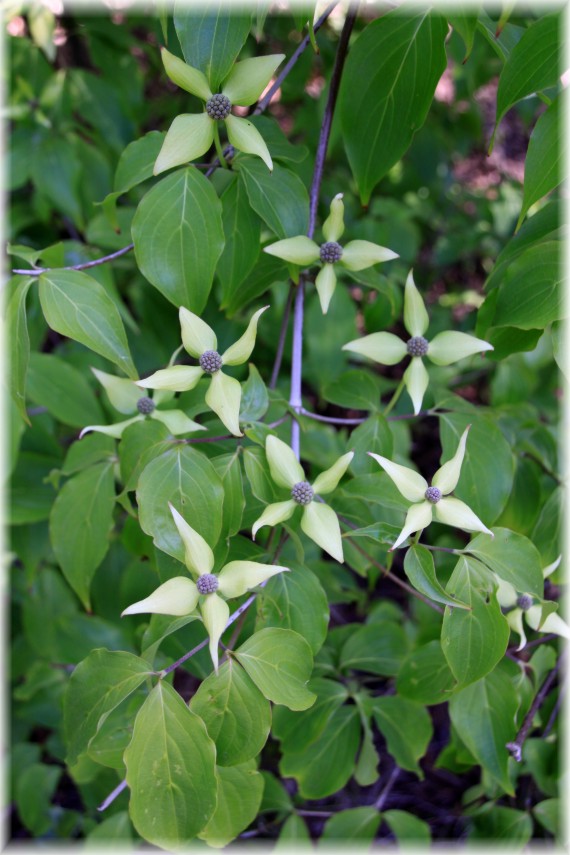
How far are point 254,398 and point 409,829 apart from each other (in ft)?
2.55

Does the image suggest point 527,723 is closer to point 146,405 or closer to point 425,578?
point 425,578

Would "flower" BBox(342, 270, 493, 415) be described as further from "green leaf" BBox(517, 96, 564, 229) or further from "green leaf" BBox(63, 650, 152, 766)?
"green leaf" BBox(63, 650, 152, 766)

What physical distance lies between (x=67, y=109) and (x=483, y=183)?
199 centimetres

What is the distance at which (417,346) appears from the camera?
856 millimetres

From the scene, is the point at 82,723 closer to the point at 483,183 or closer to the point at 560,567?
the point at 560,567

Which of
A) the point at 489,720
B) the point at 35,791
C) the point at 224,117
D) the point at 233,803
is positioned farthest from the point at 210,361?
the point at 35,791

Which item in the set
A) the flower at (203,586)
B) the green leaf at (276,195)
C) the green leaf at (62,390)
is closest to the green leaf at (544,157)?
the green leaf at (276,195)

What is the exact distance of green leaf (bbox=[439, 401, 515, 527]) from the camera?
0.88m

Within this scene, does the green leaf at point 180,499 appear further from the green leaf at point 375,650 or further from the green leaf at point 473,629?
the green leaf at point 375,650

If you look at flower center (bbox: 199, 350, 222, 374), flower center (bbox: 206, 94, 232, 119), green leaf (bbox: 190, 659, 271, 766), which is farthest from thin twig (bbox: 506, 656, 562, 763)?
flower center (bbox: 206, 94, 232, 119)

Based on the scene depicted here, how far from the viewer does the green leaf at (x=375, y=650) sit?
113cm

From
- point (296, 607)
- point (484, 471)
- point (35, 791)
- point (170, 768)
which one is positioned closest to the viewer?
point (170, 768)

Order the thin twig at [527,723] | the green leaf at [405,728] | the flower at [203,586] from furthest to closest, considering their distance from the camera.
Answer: the green leaf at [405,728] → the thin twig at [527,723] → the flower at [203,586]

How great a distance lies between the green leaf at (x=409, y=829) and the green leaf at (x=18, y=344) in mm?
866
